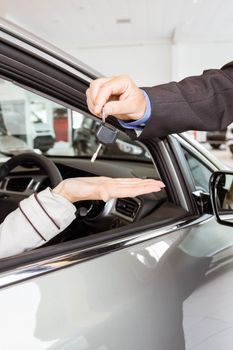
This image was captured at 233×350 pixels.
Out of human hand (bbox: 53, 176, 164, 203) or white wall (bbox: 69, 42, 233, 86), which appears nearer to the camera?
human hand (bbox: 53, 176, 164, 203)

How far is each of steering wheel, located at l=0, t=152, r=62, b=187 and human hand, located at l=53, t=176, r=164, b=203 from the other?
39cm

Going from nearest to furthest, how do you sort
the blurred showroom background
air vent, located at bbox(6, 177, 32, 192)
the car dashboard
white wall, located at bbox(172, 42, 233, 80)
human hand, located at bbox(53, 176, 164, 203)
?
1. human hand, located at bbox(53, 176, 164, 203)
2. the car dashboard
3. air vent, located at bbox(6, 177, 32, 192)
4. the blurred showroom background
5. white wall, located at bbox(172, 42, 233, 80)

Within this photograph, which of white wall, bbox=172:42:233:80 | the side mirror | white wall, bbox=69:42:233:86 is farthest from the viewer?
white wall, bbox=69:42:233:86

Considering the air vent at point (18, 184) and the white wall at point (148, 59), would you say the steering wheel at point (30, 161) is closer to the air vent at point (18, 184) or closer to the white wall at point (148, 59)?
the air vent at point (18, 184)

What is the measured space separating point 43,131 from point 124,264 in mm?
4669

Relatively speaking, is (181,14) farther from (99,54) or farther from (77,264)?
(77,264)

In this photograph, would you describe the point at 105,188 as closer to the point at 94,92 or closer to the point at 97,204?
the point at 94,92

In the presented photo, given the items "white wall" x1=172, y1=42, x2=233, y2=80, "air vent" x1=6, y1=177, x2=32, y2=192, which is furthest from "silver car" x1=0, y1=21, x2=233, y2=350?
"white wall" x1=172, y1=42, x2=233, y2=80

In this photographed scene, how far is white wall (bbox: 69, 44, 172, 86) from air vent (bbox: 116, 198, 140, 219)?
12.9 m

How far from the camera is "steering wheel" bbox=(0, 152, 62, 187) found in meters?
1.42

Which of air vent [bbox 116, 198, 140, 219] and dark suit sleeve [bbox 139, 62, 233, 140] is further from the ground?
dark suit sleeve [bbox 139, 62, 233, 140]

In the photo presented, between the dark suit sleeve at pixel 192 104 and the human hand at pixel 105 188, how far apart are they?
12 centimetres

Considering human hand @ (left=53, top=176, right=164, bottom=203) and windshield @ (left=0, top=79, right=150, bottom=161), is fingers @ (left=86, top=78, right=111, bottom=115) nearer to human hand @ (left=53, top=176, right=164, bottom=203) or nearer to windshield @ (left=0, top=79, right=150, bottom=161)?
human hand @ (left=53, top=176, right=164, bottom=203)

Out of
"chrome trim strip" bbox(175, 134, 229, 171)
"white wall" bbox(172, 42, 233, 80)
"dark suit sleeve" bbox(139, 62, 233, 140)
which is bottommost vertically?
"chrome trim strip" bbox(175, 134, 229, 171)
